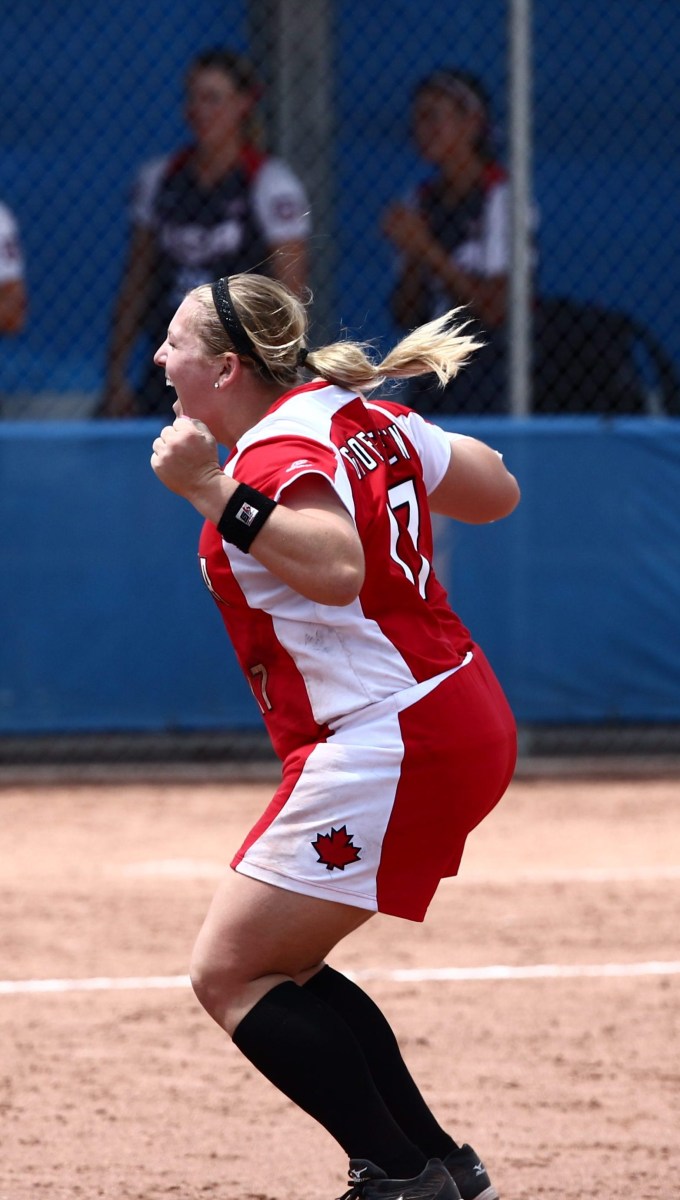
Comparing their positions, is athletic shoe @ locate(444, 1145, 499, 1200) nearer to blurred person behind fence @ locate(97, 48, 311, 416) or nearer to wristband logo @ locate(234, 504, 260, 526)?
wristband logo @ locate(234, 504, 260, 526)

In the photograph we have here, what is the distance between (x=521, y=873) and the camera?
647 centimetres

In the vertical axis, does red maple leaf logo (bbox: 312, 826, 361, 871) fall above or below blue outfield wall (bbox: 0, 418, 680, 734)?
above

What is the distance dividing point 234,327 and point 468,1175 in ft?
5.09

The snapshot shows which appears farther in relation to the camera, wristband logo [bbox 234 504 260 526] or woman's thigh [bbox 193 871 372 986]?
woman's thigh [bbox 193 871 372 986]

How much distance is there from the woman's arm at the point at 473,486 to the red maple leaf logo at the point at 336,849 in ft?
2.41

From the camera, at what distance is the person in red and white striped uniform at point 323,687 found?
2824mm

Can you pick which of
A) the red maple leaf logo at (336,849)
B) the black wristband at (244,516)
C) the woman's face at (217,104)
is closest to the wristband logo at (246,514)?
the black wristband at (244,516)

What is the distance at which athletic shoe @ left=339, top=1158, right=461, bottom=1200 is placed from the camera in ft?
9.54

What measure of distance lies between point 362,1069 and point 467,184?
6.15m

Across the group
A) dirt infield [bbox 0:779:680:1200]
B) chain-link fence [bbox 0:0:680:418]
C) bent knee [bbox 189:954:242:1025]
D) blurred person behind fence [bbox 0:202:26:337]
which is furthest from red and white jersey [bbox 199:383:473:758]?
blurred person behind fence [bbox 0:202:26:337]

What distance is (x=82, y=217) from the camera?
9906 millimetres

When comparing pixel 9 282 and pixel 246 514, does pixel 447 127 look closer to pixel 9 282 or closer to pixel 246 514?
pixel 9 282

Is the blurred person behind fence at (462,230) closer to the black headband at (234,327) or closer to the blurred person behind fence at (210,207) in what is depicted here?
the blurred person behind fence at (210,207)

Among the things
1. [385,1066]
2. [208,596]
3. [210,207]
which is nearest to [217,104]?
[210,207]
